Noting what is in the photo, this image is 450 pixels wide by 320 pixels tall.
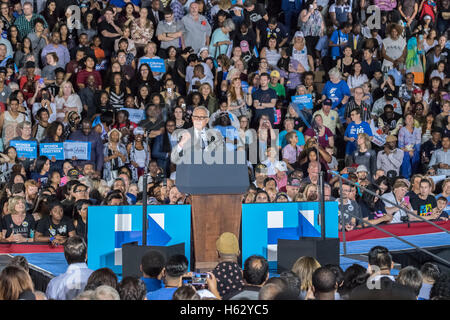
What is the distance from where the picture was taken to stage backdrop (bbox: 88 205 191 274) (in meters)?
6.87

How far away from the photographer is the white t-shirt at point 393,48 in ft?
45.3

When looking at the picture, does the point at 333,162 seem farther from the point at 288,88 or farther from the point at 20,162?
the point at 20,162

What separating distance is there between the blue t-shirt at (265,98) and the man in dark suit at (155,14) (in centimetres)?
220

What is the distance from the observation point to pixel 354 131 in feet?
39.2

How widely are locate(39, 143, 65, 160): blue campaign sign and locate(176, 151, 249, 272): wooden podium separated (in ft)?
14.7

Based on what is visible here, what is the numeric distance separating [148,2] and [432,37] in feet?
17.8

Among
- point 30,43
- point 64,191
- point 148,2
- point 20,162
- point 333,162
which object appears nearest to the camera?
point 64,191

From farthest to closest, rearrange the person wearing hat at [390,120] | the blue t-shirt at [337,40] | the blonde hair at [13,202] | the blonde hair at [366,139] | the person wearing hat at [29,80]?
the blue t-shirt at [337,40] → the person wearing hat at [390,120] → the person wearing hat at [29,80] → the blonde hair at [366,139] → the blonde hair at [13,202]

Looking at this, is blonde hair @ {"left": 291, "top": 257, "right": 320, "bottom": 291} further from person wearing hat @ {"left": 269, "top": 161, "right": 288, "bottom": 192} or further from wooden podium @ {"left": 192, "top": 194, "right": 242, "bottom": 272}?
person wearing hat @ {"left": 269, "top": 161, "right": 288, "bottom": 192}

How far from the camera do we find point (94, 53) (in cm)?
1246

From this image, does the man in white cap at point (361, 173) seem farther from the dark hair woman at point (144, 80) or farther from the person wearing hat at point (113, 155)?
the dark hair woman at point (144, 80)

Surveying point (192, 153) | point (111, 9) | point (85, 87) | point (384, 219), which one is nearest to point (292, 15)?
point (111, 9)

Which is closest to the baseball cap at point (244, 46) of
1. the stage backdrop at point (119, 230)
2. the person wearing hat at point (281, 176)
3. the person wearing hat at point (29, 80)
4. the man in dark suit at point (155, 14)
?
the man in dark suit at point (155, 14)

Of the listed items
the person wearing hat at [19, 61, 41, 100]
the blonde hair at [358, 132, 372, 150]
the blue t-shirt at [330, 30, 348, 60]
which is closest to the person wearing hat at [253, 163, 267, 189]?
the blonde hair at [358, 132, 372, 150]
